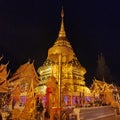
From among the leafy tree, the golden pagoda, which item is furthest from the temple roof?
the leafy tree

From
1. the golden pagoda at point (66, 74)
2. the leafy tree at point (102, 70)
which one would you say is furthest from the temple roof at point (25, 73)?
the leafy tree at point (102, 70)

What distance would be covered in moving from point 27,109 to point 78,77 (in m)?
11.9

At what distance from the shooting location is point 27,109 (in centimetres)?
1104

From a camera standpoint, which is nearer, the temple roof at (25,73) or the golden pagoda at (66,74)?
the golden pagoda at (66,74)

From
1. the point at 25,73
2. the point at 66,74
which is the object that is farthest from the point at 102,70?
the point at 25,73

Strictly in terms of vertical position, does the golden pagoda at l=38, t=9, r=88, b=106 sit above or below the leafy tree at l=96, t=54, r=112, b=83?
below

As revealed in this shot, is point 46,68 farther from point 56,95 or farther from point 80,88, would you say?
point 56,95

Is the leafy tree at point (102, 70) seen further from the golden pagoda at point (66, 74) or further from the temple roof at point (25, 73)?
the temple roof at point (25, 73)

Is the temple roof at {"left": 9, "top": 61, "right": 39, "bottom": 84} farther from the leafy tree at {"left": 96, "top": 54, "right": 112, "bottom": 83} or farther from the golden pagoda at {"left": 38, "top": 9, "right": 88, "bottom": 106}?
the leafy tree at {"left": 96, "top": 54, "right": 112, "bottom": 83}

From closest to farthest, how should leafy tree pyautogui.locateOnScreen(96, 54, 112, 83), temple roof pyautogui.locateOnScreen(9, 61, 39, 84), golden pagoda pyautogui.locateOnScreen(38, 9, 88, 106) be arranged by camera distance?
1. golden pagoda pyautogui.locateOnScreen(38, 9, 88, 106)
2. temple roof pyautogui.locateOnScreen(9, 61, 39, 84)
3. leafy tree pyautogui.locateOnScreen(96, 54, 112, 83)

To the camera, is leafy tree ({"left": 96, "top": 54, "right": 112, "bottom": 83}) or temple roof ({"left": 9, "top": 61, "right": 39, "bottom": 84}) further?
leafy tree ({"left": 96, "top": 54, "right": 112, "bottom": 83})

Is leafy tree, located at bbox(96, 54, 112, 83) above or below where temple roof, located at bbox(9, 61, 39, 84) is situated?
above

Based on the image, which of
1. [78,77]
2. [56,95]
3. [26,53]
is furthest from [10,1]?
[56,95]

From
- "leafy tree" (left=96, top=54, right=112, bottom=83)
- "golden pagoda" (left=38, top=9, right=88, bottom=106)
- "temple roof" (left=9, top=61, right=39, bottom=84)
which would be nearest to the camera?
"golden pagoda" (left=38, top=9, right=88, bottom=106)
